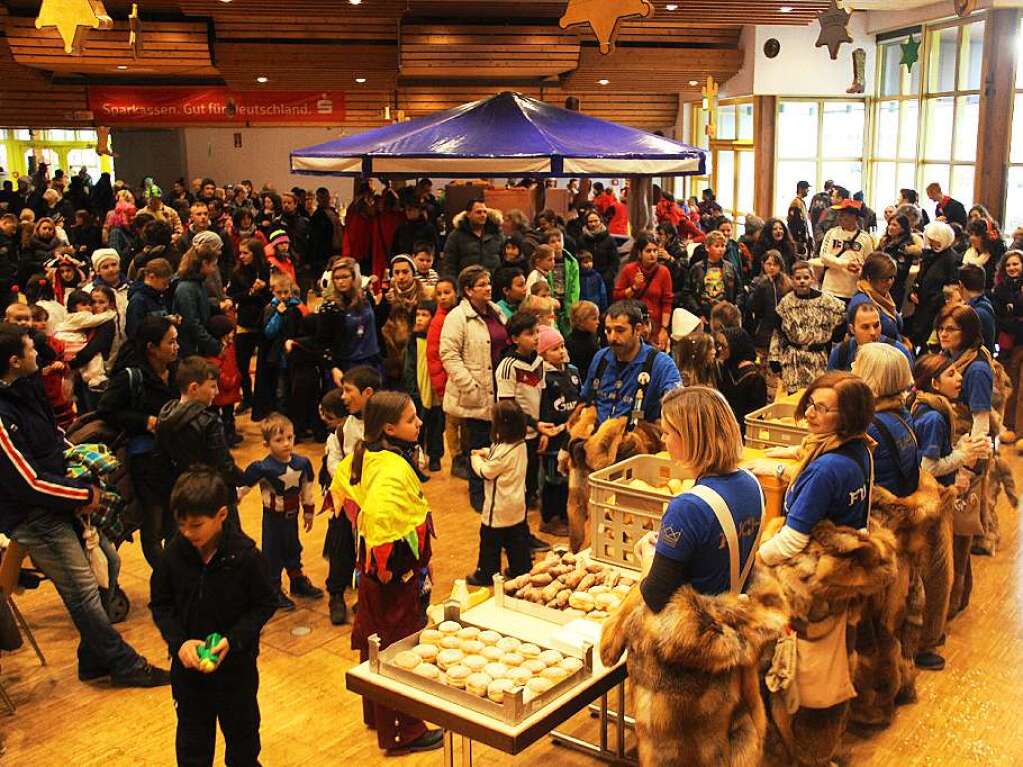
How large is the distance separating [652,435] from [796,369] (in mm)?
2198

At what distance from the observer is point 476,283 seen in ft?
22.6

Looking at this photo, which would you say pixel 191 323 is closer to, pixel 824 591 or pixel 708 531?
pixel 824 591

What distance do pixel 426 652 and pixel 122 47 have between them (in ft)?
43.1

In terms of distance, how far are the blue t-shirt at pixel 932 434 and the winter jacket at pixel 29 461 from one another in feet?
12.4

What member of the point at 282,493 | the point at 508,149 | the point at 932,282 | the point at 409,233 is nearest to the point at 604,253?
the point at 409,233

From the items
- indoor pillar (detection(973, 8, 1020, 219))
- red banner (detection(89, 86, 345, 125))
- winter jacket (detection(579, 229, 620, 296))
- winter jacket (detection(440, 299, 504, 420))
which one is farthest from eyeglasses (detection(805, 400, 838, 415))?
red banner (detection(89, 86, 345, 125))

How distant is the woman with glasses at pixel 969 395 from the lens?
538 centimetres

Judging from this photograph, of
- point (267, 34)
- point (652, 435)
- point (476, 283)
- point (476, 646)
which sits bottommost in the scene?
point (476, 646)

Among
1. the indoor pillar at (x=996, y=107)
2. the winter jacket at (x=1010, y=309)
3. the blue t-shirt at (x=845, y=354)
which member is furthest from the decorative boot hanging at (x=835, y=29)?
the indoor pillar at (x=996, y=107)

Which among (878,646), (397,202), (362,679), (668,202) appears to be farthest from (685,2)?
(362,679)

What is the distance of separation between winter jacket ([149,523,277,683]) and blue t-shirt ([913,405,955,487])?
10.0 ft

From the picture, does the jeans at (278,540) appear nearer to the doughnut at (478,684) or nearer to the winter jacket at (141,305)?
the winter jacket at (141,305)

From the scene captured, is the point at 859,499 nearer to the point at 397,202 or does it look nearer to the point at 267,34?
the point at 397,202

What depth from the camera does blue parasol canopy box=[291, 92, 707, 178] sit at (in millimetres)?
6727
